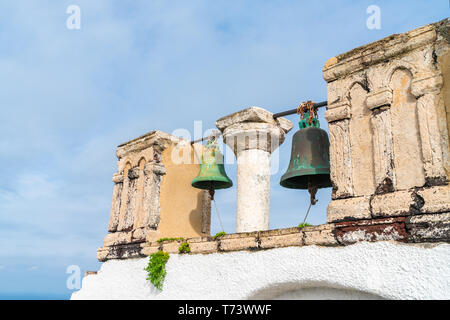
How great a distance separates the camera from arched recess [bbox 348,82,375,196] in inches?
131

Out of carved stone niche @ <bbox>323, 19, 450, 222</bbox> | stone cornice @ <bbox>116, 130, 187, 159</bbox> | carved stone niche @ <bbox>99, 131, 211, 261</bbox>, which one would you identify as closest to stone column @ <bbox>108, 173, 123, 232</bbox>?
carved stone niche @ <bbox>99, 131, 211, 261</bbox>

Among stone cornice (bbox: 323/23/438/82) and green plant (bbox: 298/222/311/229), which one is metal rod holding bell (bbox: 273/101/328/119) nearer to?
stone cornice (bbox: 323/23/438/82)

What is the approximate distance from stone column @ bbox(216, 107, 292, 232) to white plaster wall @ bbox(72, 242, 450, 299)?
68cm

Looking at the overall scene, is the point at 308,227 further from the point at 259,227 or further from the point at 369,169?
the point at 259,227

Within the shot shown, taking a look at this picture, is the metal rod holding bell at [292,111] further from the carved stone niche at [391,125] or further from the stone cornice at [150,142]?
the stone cornice at [150,142]

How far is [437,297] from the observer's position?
8.86 ft

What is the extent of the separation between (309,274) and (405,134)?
1363 mm

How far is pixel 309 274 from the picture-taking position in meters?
3.35

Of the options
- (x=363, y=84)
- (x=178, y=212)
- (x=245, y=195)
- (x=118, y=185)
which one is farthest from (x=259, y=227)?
(x=118, y=185)

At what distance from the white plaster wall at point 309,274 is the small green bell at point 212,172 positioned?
110 cm

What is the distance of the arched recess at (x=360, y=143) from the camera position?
3332 mm

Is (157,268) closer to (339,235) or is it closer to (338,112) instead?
(339,235)

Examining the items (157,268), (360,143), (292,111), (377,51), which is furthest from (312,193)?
(157,268)

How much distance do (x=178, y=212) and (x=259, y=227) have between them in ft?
5.03
